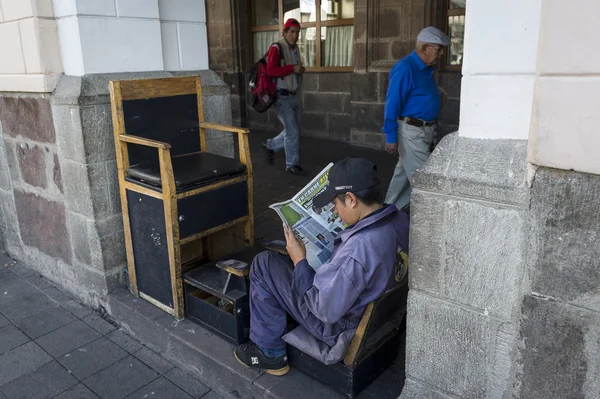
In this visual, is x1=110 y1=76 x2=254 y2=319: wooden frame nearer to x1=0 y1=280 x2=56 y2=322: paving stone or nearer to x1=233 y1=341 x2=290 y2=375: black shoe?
x1=233 y1=341 x2=290 y2=375: black shoe

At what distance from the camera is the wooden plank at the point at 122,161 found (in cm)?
331

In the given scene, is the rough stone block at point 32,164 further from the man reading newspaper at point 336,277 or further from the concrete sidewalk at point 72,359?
the man reading newspaper at point 336,277

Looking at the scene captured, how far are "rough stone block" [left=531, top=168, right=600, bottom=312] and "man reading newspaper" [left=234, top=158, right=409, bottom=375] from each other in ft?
2.25

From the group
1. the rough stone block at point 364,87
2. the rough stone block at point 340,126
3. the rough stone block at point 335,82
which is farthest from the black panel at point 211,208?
the rough stone block at point 335,82

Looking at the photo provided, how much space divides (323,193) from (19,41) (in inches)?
103

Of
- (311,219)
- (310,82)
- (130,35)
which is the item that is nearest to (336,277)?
(311,219)

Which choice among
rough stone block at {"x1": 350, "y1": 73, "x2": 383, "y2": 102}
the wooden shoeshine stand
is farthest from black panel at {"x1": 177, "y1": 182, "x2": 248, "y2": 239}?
rough stone block at {"x1": 350, "y1": 73, "x2": 383, "y2": 102}

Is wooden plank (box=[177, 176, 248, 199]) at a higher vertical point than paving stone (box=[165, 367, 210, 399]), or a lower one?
higher

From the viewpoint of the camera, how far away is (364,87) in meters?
8.18

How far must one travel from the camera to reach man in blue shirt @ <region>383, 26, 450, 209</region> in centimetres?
441

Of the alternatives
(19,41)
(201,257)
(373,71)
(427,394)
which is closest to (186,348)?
(201,257)

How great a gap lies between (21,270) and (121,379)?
2.13 metres

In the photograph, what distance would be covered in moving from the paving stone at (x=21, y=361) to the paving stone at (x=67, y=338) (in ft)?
0.18

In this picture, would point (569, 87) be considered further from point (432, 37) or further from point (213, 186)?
point (432, 37)
